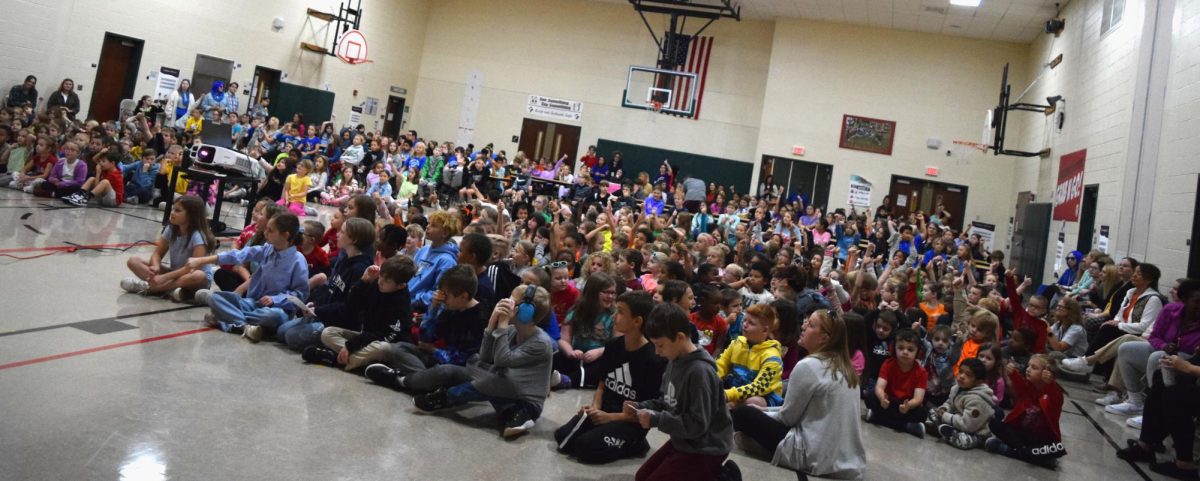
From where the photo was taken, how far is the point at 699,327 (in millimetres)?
5609

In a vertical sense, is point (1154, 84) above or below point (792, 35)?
below

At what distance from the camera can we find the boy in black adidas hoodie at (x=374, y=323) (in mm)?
4707

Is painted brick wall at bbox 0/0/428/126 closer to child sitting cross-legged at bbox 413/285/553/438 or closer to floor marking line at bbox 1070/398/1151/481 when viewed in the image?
child sitting cross-legged at bbox 413/285/553/438

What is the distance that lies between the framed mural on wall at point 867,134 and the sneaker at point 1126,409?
1171cm

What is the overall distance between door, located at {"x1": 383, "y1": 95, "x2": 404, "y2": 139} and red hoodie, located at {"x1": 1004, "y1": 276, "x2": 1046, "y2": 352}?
16.5 m

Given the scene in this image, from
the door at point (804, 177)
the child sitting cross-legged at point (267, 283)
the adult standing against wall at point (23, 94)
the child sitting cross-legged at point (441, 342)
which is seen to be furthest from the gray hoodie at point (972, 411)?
the adult standing against wall at point (23, 94)

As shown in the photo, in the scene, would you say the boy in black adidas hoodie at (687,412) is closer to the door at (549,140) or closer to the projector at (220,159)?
the projector at (220,159)

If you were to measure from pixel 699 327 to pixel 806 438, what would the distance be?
153 cm

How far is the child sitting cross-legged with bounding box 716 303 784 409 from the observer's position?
15.0 feet

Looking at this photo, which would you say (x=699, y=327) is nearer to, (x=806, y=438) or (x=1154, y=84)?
(x=806, y=438)

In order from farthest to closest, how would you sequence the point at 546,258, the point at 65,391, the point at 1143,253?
1. the point at 1143,253
2. the point at 546,258
3. the point at 65,391

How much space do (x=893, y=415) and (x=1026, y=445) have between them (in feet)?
2.68

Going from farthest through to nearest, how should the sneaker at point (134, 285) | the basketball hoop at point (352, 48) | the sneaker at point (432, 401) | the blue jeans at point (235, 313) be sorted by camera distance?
the basketball hoop at point (352, 48) < the sneaker at point (134, 285) < the blue jeans at point (235, 313) < the sneaker at point (432, 401)

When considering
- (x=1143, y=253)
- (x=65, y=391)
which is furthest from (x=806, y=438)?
(x=1143, y=253)
